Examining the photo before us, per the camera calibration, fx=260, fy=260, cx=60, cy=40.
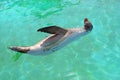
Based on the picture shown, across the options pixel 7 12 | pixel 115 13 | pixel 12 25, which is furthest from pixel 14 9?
pixel 115 13

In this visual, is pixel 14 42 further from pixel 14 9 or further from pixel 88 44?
pixel 14 9

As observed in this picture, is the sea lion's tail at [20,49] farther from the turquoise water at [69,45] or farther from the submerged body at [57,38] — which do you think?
the turquoise water at [69,45]

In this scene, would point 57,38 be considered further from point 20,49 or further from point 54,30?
point 20,49

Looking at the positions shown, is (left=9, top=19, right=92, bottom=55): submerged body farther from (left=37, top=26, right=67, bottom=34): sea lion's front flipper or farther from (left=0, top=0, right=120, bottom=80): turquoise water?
(left=0, top=0, right=120, bottom=80): turquoise water

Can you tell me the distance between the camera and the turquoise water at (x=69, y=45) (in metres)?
5.58

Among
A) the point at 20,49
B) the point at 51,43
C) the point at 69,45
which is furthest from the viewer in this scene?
the point at 69,45

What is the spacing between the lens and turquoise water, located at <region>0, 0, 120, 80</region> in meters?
5.58

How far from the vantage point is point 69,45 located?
6.52 m

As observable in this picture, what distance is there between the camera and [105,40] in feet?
21.5

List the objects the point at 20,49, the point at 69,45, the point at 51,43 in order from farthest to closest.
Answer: the point at 69,45 → the point at 51,43 → the point at 20,49

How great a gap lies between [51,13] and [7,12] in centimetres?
178

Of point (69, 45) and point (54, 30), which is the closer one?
point (54, 30)

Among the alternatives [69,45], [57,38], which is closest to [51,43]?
[57,38]

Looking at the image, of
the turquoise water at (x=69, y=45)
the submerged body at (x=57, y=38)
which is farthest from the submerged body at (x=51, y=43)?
the turquoise water at (x=69, y=45)
